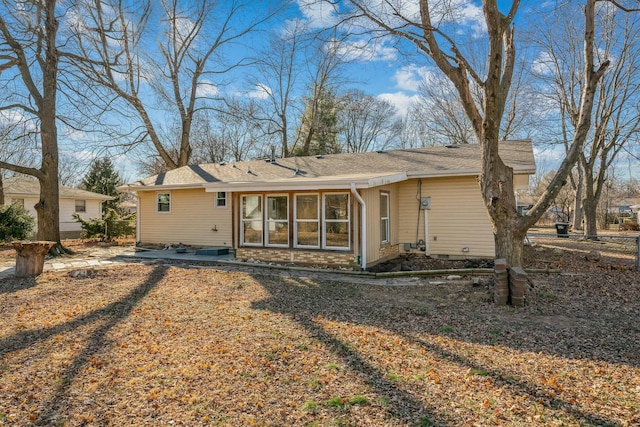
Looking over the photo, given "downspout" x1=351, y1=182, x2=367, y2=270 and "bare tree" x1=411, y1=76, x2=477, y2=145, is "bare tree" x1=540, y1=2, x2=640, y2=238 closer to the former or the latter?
"bare tree" x1=411, y1=76, x2=477, y2=145

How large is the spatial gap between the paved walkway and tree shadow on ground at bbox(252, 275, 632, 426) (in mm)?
704

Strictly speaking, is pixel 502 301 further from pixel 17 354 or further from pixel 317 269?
pixel 17 354

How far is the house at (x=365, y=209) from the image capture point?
31.7 feet

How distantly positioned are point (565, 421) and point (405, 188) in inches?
357

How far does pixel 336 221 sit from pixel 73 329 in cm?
628

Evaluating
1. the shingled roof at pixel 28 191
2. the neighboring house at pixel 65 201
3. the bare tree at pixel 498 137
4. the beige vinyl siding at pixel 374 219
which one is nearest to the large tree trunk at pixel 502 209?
the bare tree at pixel 498 137

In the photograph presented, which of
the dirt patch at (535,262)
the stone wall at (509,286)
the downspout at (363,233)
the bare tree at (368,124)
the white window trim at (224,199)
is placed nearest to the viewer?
the stone wall at (509,286)

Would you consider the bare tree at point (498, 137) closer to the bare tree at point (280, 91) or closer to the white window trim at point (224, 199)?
the white window trim at point (224, 199)

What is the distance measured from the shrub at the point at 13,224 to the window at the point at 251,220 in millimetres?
12697

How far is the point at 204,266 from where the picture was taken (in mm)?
10570

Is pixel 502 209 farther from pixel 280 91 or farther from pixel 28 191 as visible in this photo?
pixel 28 191

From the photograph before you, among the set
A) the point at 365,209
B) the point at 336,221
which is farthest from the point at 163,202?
the point at 365,209

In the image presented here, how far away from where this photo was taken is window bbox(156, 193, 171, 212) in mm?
14617

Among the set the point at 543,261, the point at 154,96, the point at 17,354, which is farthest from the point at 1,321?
the point at 154,96
